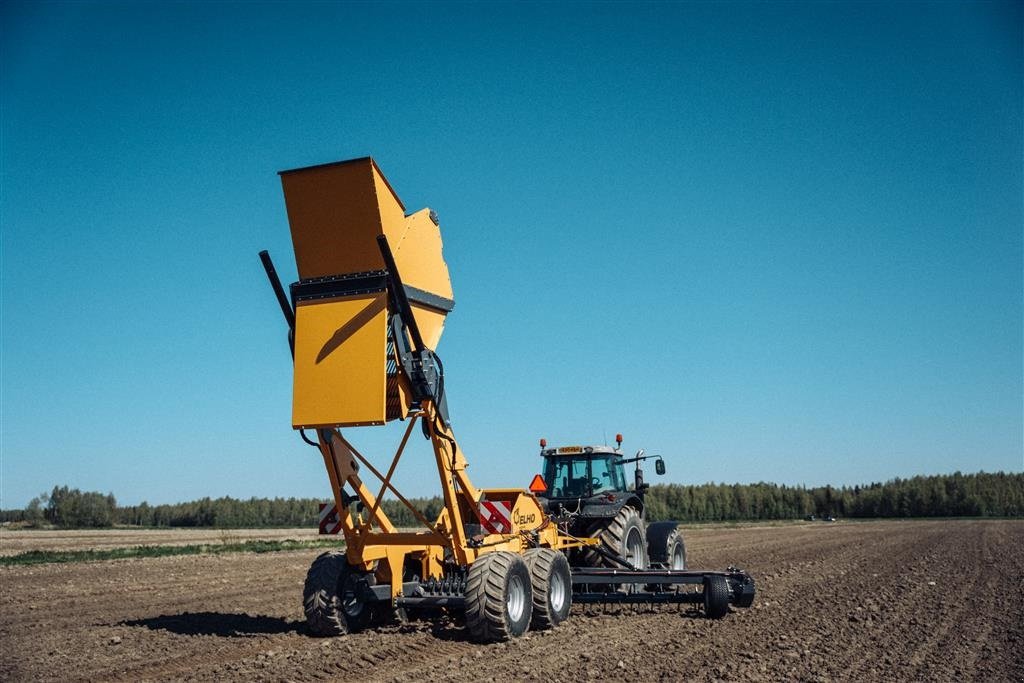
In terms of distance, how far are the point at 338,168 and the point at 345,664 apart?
17.0 ft

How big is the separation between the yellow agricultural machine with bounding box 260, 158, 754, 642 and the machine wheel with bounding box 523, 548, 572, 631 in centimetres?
2

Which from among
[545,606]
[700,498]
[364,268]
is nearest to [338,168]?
[364,268]

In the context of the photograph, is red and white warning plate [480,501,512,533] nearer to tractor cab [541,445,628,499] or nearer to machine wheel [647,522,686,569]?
tractor cab [541,445,628,499]

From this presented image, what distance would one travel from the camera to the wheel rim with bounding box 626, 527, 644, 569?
13203 millimetres

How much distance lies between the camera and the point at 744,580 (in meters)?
11.3

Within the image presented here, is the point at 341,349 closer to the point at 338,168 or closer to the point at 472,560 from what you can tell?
the point at 338,168

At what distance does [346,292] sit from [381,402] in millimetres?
1392

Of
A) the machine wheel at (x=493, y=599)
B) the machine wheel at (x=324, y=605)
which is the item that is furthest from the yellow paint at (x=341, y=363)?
the machine wheel at (x=493, y=599)

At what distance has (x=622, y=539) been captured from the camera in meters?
12.6

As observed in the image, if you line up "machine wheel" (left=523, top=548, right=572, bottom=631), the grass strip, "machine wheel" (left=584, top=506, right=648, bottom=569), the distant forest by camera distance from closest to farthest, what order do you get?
"machine wheel" (left=523, top=548, right=572, bottom=631) → "machine wheel" (left=584, top=506, right=648, bottom=569) → the grass strip → the distant forest

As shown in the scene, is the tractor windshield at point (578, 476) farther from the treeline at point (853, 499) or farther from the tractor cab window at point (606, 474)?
the treeline at point (853, 499)

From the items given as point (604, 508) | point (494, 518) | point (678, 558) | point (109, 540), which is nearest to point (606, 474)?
point (604, 508)

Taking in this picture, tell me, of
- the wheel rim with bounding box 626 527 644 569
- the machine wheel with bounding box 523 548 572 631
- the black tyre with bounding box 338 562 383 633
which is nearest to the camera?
the black tyre with bounding box 338 562 383 633

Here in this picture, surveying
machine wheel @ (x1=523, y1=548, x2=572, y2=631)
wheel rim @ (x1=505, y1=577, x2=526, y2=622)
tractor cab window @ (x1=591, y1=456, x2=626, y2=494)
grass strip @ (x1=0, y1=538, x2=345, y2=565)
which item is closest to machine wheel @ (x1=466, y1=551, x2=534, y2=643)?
wheel rim @ (x1=505, y1=577, x2=526, y2=622)
